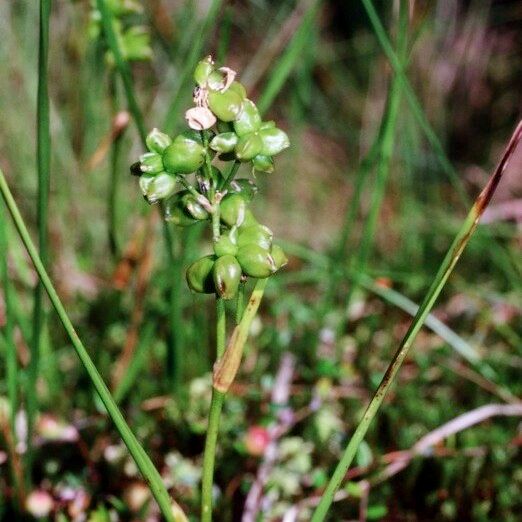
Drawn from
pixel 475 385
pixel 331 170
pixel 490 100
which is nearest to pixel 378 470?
pixel 475 385

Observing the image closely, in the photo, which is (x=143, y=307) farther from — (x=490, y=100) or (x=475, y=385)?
(x=490, y=100)

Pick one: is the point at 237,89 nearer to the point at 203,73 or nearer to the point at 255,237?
the point at 203,73

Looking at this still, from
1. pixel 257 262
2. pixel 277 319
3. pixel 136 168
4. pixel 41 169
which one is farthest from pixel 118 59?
pixel 277 319

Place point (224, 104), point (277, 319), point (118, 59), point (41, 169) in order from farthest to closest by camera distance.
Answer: point (277, 319)
point (118, 59)
point (41, 169)
point (224, 104)

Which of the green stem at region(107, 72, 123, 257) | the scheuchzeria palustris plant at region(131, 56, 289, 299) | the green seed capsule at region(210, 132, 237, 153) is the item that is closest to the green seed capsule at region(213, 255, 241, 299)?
the scheuchzeria palustris plant at region(131, 56, 289, 299)

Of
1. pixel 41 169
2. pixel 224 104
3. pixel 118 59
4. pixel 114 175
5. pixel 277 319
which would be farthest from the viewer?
pixel 277 319
